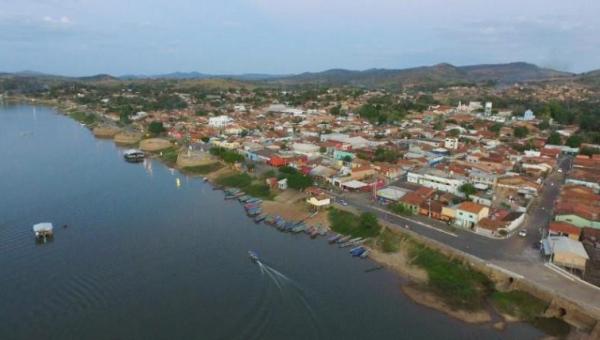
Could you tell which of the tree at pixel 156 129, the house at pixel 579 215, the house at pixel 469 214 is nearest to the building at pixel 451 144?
the house at pixel 579 215

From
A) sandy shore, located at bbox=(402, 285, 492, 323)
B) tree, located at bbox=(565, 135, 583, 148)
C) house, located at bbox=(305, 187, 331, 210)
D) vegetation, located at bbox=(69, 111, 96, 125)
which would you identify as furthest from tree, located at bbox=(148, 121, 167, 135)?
tree, located at bbox=(565, 135, 583, 148)

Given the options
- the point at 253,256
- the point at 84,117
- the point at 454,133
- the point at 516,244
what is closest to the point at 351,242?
the point at 253,256

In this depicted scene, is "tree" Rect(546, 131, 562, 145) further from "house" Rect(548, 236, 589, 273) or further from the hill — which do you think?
the hill

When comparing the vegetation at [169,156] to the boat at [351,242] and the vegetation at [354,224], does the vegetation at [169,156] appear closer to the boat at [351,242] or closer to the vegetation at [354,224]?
the vegetation at [354,224]

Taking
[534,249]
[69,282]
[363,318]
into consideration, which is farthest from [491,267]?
[69,282]

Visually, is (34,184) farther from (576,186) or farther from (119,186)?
(576,186)
